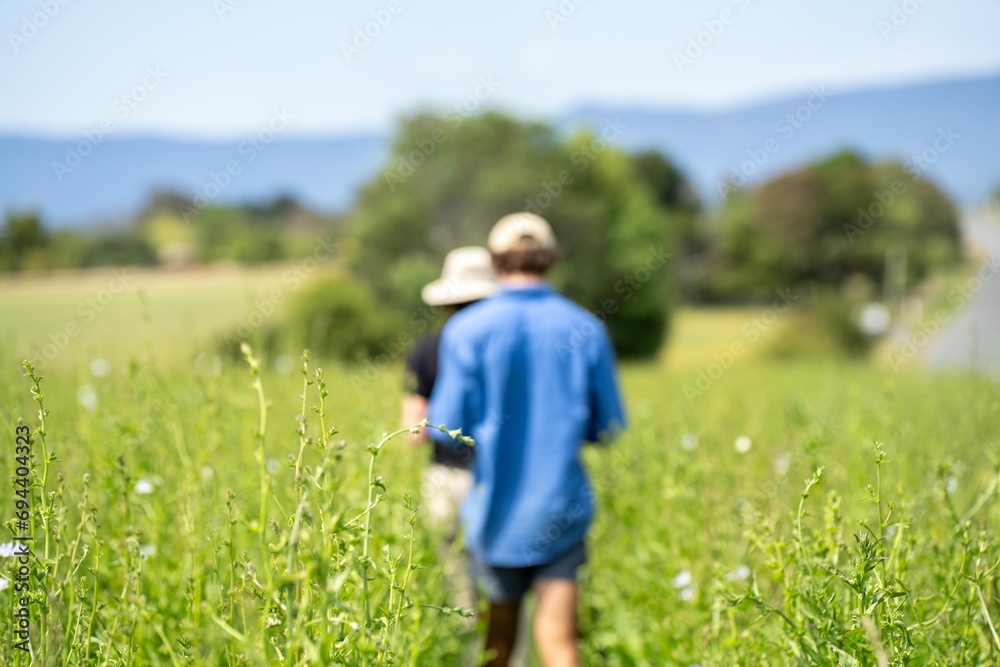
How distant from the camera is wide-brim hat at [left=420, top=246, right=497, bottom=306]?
370cm

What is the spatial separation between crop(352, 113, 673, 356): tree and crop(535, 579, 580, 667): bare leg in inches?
1020

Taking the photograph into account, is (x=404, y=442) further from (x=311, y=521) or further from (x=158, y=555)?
(x=311, y=521)

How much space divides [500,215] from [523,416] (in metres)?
28.7

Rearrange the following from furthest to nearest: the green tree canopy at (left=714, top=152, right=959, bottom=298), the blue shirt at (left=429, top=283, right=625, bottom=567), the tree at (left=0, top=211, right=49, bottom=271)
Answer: the green tree canopy at (left=714, top=152, right=959, bottom=298)
the tree at (left=0, top=211, right=49, bottom=271)
the blue shirt at (left=429, top=283, right=625, bottom=567)

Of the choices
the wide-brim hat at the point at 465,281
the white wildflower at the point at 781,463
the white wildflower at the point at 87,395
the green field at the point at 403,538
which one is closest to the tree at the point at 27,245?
the white wildflower at the point at 87,395

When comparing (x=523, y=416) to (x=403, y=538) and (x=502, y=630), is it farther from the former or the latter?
(x=502, y=630)

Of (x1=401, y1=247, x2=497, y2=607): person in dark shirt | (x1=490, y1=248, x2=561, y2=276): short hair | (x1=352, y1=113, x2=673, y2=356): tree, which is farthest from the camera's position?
(x1=352, y1=113, x2=673, y2=356): tree

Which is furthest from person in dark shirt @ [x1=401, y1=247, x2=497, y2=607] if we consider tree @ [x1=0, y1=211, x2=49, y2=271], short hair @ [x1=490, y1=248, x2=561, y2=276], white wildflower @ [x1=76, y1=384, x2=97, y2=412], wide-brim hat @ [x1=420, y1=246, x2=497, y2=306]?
tree @ [x1=0, y1=211, x2=49, y2=271]

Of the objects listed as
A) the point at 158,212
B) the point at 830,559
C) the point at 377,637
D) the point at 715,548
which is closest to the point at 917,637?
the point at 830,559

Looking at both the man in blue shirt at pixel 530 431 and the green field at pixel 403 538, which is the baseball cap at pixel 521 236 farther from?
the green field at pixel 403 538

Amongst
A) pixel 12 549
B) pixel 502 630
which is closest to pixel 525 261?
pixel 502 630

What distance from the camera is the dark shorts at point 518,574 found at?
115 inches

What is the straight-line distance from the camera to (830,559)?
1.72m

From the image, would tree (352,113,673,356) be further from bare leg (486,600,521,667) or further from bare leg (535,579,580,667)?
bare leg (535,579,580,667)
